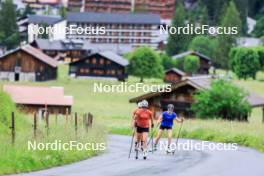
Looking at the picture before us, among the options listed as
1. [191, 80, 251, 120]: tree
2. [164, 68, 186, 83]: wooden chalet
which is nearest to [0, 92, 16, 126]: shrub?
[191, 80, 251, 120]: tree

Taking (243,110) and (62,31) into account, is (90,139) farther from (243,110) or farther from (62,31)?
(62,31)

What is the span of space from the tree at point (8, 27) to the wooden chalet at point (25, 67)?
2129 centimetres

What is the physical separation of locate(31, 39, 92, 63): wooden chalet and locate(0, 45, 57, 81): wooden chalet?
20811 millimetres

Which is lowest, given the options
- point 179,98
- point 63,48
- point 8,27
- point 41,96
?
point 41,96

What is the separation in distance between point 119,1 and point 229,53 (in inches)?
2106

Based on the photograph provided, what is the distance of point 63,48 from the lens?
134625 mm

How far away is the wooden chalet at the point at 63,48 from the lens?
132500 mm

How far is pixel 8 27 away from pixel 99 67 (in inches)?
932

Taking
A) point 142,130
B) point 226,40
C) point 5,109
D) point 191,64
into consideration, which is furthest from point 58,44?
point 142,130

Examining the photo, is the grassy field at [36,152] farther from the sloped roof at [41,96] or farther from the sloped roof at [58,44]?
the sloped roof at [58,44]

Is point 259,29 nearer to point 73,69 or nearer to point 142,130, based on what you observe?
point 73,69

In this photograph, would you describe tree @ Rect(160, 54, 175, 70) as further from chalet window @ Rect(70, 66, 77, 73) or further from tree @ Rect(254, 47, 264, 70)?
chalet window @ Rect(70, 66, 77, 73)

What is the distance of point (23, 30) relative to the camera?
145m

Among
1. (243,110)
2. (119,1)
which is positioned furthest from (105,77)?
(243,110)
